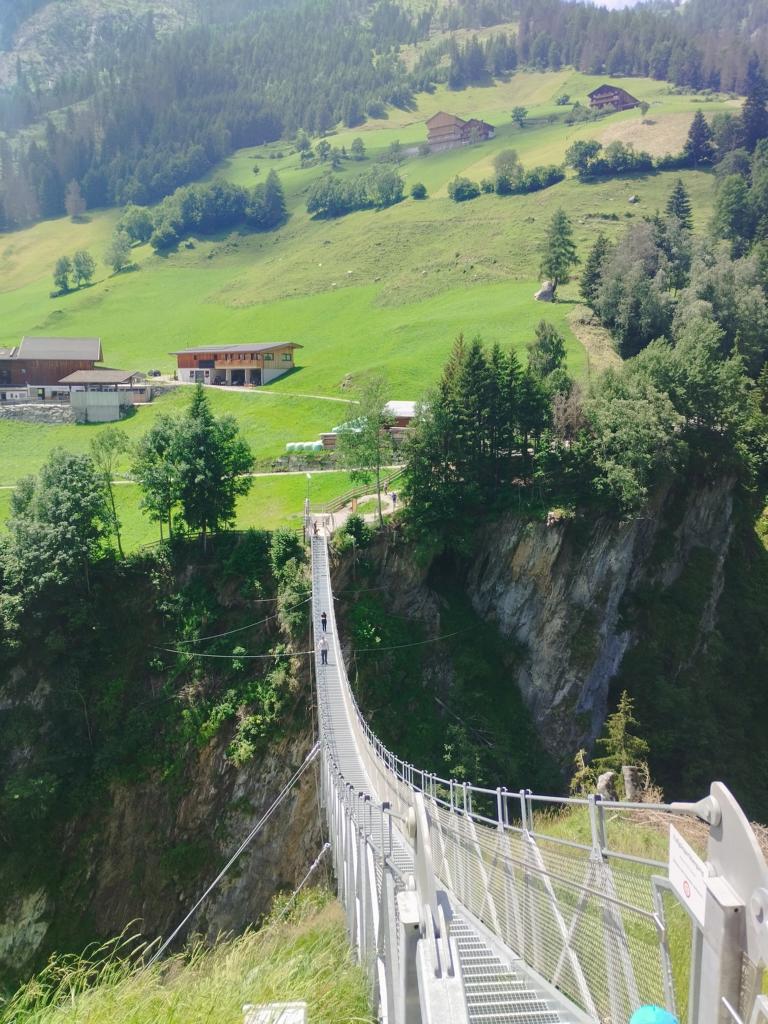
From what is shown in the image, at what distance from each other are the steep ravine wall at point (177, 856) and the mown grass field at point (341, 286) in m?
21.9

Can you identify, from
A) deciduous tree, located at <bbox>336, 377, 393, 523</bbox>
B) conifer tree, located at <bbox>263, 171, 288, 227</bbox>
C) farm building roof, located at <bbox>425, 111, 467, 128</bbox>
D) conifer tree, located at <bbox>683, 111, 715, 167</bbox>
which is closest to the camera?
deciduous tree, located at <bbox>336, 377, 393, 523</bbox>

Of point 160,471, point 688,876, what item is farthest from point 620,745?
point 688,876

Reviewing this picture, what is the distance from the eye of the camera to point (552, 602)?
116 ft

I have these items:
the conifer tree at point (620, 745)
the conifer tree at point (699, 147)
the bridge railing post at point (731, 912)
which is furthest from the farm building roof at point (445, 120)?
the bridge railing post at point (731, 912)

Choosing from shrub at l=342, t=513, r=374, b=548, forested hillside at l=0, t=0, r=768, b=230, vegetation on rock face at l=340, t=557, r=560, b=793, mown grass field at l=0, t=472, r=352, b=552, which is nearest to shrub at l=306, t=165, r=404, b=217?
forested hillside at l=0, t=0, r=768, b=230

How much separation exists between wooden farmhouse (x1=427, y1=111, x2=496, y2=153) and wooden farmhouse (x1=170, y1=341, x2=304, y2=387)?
9462cm

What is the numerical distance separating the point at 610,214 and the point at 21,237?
102 metres

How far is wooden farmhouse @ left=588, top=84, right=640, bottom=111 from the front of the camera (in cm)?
14162

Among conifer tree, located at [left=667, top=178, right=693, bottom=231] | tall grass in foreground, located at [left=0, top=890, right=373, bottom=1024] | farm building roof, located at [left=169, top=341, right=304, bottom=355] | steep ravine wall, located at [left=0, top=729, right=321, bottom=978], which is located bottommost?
steep ravine wall, located at [left=0, top=729, right=321, bottom=978]

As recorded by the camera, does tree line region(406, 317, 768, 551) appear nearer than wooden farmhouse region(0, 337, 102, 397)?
Yes

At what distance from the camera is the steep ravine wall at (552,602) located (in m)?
34.7

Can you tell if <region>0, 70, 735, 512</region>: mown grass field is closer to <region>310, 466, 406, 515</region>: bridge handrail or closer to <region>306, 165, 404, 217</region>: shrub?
<region>306, 165, 404, 217</region>: shrub

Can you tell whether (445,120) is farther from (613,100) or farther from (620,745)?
(620,745)

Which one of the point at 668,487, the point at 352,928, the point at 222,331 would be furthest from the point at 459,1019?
the point at 222,331
